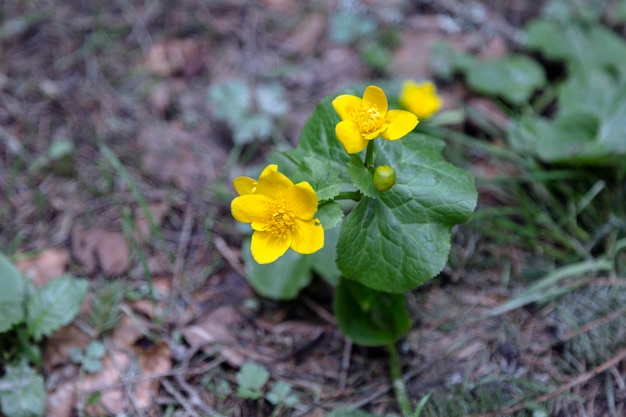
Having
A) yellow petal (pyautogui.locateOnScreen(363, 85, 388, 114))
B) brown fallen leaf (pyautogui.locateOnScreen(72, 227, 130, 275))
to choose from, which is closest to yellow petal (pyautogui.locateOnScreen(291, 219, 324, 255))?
yellow petal (pyautogui.locateOnScreen(363, 85, 388, 114))

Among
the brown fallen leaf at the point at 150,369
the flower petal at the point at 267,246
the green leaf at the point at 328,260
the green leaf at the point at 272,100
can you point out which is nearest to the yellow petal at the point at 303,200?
the flower petal at the point at 267,246

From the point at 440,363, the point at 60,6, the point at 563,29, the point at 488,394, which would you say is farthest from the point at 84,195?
the point at 563,29

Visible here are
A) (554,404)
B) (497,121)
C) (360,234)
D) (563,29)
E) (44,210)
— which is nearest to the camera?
(360,234)

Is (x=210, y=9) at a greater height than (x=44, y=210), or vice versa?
(x=210, y=9)

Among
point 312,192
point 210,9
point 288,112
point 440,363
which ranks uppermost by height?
point 312,192

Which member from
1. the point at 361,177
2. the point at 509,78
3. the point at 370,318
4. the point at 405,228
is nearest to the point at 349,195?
the point at 361,177

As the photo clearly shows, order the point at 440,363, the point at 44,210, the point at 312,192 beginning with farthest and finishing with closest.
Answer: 1. the point at 44,210
2. the point at 440,363
3. the point at 312,192

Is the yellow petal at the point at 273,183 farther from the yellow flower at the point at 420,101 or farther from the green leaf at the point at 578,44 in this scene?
the green leaf at the point at 578,44

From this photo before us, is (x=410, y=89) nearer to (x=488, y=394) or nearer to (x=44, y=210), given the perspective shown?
(x=488, y=394)
